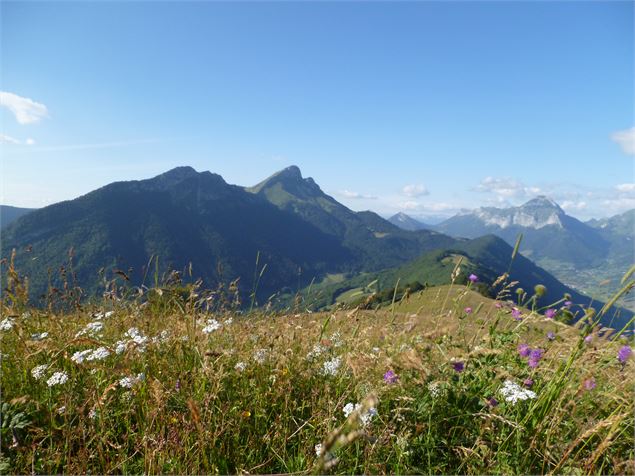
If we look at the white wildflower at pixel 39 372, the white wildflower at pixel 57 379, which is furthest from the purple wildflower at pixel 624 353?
the white wildflower at pixel 39 372

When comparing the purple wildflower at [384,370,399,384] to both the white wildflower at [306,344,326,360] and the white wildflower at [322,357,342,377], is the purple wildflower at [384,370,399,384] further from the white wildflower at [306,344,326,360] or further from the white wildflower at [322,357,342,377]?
the white wildflower at [306,344,326,360]

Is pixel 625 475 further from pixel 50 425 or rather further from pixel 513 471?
pixel 50 425

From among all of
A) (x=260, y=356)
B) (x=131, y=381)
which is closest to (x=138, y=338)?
(x=131, y=381)

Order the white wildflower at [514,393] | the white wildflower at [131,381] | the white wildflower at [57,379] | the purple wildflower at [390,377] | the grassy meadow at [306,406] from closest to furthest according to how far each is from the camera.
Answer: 1. the grassy meadow at [306,406]
2. the white wildflower at [514,393]
3. the white wildflower at [131,381]
4. the white wildflower at [57,379]
5. the purple wildflower at [390,377]

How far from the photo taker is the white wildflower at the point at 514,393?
2.67 m

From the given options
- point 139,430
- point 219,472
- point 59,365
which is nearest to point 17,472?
point 139,430

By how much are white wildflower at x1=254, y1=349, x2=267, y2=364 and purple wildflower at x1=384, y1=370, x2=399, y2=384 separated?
1152 millimetres

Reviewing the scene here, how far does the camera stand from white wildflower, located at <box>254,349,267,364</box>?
3.49 metres

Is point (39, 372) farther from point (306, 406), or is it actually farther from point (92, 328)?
point (306, 406)

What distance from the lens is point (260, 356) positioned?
3.55 m

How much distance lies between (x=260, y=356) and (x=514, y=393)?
2.17 meters

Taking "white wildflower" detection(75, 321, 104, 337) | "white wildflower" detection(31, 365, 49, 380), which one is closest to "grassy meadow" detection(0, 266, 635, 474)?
"white wildflower" detection(31, 365, 49, 380)

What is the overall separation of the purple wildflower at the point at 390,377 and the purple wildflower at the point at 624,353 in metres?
2.09

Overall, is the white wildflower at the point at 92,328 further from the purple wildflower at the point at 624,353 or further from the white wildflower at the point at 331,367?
the purple wildflower at the point at 624,353
